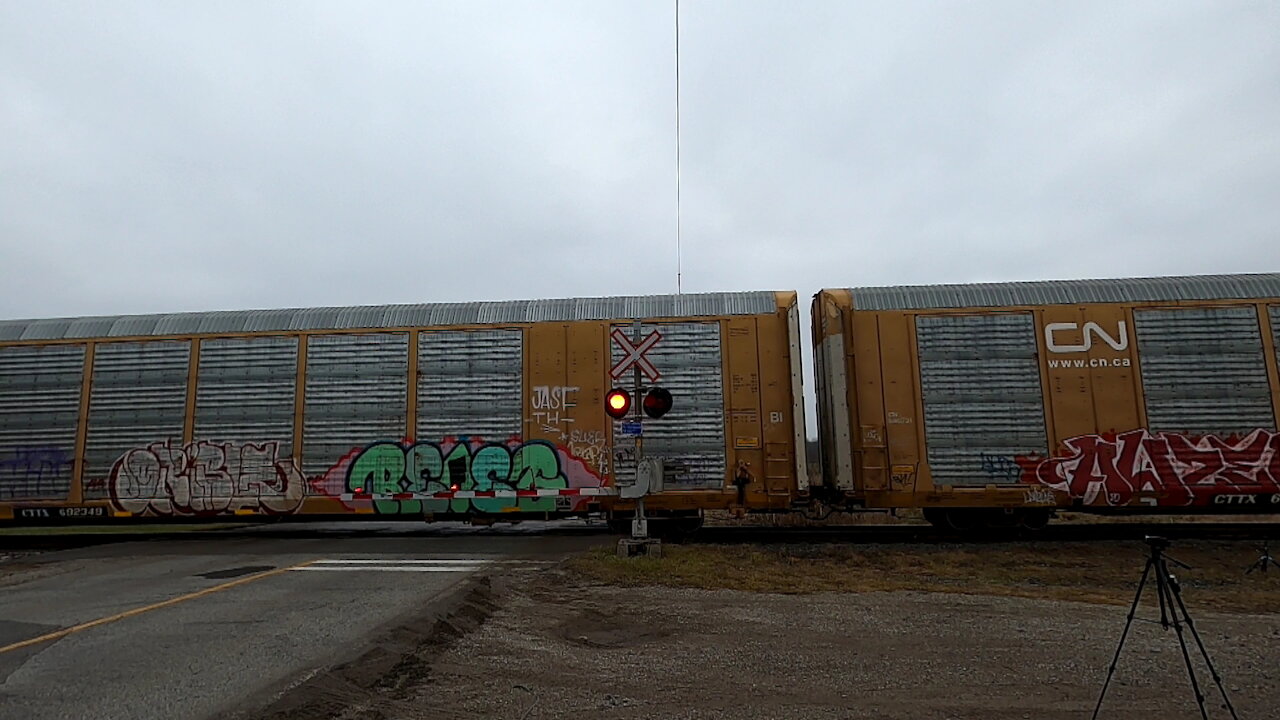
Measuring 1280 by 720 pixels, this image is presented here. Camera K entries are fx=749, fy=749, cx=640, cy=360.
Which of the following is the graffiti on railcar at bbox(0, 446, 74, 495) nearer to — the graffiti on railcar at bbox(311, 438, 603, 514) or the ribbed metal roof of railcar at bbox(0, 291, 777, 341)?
the ribbed metal roof of railcar at bbox(0, 291, 777, 341)

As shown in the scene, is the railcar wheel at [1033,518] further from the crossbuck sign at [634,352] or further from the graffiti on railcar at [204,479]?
the graffiti on railcar at [204,479]

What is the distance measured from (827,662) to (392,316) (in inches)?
391

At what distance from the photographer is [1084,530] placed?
38.7ft

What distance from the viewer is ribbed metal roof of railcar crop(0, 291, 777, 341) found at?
480 inches

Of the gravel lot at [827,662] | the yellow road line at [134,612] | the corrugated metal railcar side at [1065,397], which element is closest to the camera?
the gravel lot at [827,662]

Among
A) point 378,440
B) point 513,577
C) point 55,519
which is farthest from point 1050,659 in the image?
point 55,519

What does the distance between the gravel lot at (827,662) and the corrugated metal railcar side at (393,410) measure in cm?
472

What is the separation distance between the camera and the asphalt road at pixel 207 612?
443cm

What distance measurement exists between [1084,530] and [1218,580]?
3.79m

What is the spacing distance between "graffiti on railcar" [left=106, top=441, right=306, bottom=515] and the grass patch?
592 cm

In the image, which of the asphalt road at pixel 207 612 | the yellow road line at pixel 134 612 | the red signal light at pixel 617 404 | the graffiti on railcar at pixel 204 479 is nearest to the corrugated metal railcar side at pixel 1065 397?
the red signal light at pixel 617 404

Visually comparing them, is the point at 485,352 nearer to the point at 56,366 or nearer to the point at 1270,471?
the point at 56,366

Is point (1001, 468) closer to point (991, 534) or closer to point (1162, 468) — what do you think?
point (991, 534)

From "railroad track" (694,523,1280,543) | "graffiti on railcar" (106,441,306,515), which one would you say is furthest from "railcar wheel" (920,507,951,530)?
"graffiti on railcar" (106,441,306,515)
